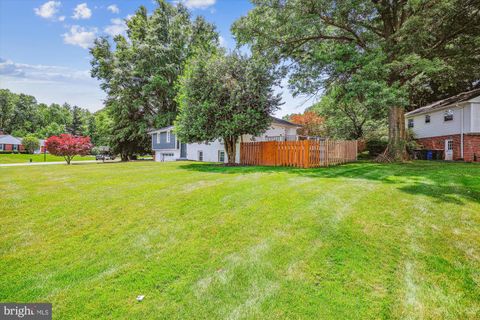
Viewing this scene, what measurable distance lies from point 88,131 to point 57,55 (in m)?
54.8

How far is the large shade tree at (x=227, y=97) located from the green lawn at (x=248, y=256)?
8.64 meters

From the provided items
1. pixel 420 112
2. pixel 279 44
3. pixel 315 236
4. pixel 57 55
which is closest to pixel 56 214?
pixel 315 236

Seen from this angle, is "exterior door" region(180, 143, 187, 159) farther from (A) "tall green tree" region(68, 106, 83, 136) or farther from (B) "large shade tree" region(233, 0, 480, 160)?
(A) "tall green tree" region(68, 106, 83, 136)

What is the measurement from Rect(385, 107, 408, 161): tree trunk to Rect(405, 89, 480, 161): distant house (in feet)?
22.9

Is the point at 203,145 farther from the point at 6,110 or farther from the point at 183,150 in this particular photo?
the point at 6,110

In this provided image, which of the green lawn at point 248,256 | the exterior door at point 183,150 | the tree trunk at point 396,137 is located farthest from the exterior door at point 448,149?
the exterior door at point 183,150

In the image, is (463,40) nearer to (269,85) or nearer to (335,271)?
(269,85)

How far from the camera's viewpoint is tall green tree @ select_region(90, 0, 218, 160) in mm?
29562

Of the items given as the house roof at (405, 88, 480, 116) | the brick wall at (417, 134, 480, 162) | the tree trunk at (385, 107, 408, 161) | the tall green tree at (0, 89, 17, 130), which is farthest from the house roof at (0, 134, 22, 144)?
the brick wall at (417, 134, 480, 162)

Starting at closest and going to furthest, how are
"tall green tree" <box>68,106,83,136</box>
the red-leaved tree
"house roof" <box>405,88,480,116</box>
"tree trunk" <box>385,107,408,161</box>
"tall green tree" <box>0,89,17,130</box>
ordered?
"tree trunk" <box>385,107,408,161</box>, "house roof" <box>405,88,480,116</box>, the red-leaved tree, "tall green tree" <box>0,89,17,130</box>, "tall green tree" <box>68,106,83,136</box>

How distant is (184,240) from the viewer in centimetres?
399

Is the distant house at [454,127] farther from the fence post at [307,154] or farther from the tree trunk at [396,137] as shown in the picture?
the fence post at [307,154]

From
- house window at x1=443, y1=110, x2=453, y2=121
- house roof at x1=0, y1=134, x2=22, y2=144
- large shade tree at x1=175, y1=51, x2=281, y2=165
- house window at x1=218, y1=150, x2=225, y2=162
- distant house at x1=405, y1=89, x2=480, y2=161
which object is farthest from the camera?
house roof at x1=0, y1=134, x2=22, y2=144

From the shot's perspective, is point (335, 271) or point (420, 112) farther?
point (420, 112)
